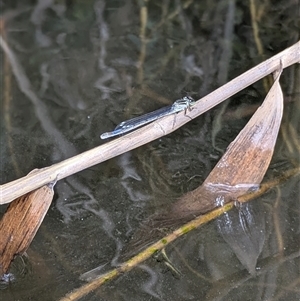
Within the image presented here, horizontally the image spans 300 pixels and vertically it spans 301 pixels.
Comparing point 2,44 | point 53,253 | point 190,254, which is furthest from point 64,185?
point 2,44

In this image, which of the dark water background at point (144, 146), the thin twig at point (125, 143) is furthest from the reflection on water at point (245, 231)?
the thin twig at point (125, 143)

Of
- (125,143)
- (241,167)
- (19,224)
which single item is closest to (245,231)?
(241,167)

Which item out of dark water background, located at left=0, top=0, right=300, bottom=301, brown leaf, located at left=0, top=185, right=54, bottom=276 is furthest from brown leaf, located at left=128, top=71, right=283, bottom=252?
brown leaf, located at left=0, top=185, right=54, bottom=276

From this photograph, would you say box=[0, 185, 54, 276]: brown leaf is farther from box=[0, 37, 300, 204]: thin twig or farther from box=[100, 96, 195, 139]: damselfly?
box=[100, 96, 195, 139]: damselfly

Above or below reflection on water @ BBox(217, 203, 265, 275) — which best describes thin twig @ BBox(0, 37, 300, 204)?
above

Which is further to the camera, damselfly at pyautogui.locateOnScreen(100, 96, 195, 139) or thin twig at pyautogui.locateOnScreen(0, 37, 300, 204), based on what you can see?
damselfly at pyautogui.locateOnScreen(100, 96, 195, 139)

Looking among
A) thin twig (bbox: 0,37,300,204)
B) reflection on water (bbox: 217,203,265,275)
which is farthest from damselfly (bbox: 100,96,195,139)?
reflection on water (bbox: 217,203,265,275)

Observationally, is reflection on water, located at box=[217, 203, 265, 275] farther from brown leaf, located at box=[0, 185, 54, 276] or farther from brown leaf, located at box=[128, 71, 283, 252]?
brown leaf, located at box=[0, 185, 54, 276]

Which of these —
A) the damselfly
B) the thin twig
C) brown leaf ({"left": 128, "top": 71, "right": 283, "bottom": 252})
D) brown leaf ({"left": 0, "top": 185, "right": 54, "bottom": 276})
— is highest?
the damselfly

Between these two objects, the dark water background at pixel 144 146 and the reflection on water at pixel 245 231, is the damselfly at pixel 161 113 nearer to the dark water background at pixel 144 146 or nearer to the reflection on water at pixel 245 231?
the dark water background at pixel 144 146
